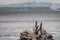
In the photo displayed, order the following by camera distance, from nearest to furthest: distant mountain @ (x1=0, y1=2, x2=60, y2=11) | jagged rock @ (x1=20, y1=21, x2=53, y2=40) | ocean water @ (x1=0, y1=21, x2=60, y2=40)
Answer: jagged rock @ (x1=20, y1=21, x2=53, y2=40) → ocean water @ (x1=0, y1=21, x2=60, y2=40) → distant mountain @ (x1=0, y1=2, x2=60, y2=11)

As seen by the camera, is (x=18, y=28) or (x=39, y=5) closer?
(x=18, y=28)

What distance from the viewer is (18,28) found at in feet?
12.8

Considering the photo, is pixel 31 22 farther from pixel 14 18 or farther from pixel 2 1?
pixel 2 1

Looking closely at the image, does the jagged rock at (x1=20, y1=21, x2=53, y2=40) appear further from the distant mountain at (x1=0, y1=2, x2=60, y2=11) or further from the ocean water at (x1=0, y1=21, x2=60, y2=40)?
the distant mountain at (x1=0, y1=2, x2=60, y2=11)

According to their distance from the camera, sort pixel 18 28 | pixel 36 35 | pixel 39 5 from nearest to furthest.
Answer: pixel 36 35
pixel 18 28
pixel 39 5

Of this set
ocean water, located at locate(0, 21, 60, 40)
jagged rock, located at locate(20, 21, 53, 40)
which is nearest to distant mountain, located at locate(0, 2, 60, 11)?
ocean water, located at locate(0, 21, 60, 40)

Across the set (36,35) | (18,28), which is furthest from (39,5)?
(36,35)

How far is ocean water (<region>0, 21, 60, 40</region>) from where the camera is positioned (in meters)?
3.39

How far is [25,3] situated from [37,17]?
1.34ft

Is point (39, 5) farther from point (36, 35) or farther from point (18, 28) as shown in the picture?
point (36, 35)

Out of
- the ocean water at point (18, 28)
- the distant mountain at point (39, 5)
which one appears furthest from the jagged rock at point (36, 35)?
the distant mountain at point (39, 5)

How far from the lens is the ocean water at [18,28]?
3392 millimetres

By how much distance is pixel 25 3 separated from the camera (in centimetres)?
421

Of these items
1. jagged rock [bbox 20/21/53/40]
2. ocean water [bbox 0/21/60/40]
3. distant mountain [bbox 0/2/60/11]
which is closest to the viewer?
jagged rock [bbox 20/21/53/40]
